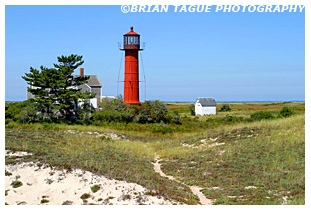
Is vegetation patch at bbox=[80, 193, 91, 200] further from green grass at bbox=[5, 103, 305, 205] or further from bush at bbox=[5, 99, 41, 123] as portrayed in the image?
bush at bbox=[5, 99, 41, 123]

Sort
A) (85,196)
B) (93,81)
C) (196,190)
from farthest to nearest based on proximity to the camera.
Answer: (93,81)
(196,190)
(85,196)

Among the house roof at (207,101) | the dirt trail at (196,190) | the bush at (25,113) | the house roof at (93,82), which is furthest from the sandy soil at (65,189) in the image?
the house roof at (207,101)

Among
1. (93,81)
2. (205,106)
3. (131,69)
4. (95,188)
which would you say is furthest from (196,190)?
(205,106)

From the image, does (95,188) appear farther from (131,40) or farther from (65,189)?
(131,40)

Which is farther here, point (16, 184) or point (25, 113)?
point (25, 113)

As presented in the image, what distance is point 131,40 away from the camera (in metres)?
46.7

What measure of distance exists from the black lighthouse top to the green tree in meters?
7.82

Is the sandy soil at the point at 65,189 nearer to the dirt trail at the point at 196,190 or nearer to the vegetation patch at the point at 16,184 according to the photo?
the vegetation patch at the point at 16,184

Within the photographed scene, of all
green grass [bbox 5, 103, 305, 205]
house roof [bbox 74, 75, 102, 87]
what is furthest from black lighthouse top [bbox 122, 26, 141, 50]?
green grass [bbox 5, 103, 305, 205]

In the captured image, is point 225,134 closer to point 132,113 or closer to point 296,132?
point 296,132

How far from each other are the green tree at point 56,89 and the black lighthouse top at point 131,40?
25.7ft

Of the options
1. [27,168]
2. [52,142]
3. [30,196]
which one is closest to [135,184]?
[30,196]

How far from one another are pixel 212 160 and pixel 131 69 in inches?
1063
